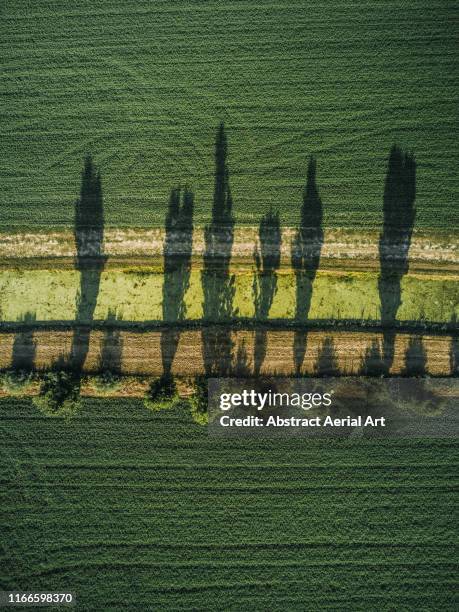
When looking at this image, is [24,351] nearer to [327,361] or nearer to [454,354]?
[327,361]

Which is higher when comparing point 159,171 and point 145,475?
point 159,171

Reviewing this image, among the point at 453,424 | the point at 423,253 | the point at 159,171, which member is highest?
the point at 159,171

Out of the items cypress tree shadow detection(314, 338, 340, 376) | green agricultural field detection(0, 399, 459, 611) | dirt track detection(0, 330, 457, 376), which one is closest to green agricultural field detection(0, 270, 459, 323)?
dirt track detection(0, 330, 457, 376)

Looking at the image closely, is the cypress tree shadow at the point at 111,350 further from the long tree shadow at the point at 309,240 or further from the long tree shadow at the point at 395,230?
the long tree shadow at the point at 395,230

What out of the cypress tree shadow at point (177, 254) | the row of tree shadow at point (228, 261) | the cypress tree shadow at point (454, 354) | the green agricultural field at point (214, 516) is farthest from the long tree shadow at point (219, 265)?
the cypress tree shadow at point (454, 354)

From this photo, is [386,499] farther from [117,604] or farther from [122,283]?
[122,283]

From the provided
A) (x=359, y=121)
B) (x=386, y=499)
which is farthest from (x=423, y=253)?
(x=386, y=499)

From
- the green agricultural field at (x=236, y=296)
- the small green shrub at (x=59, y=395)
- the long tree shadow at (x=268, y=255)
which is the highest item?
the long tree shadow at (x=268, y=255)
